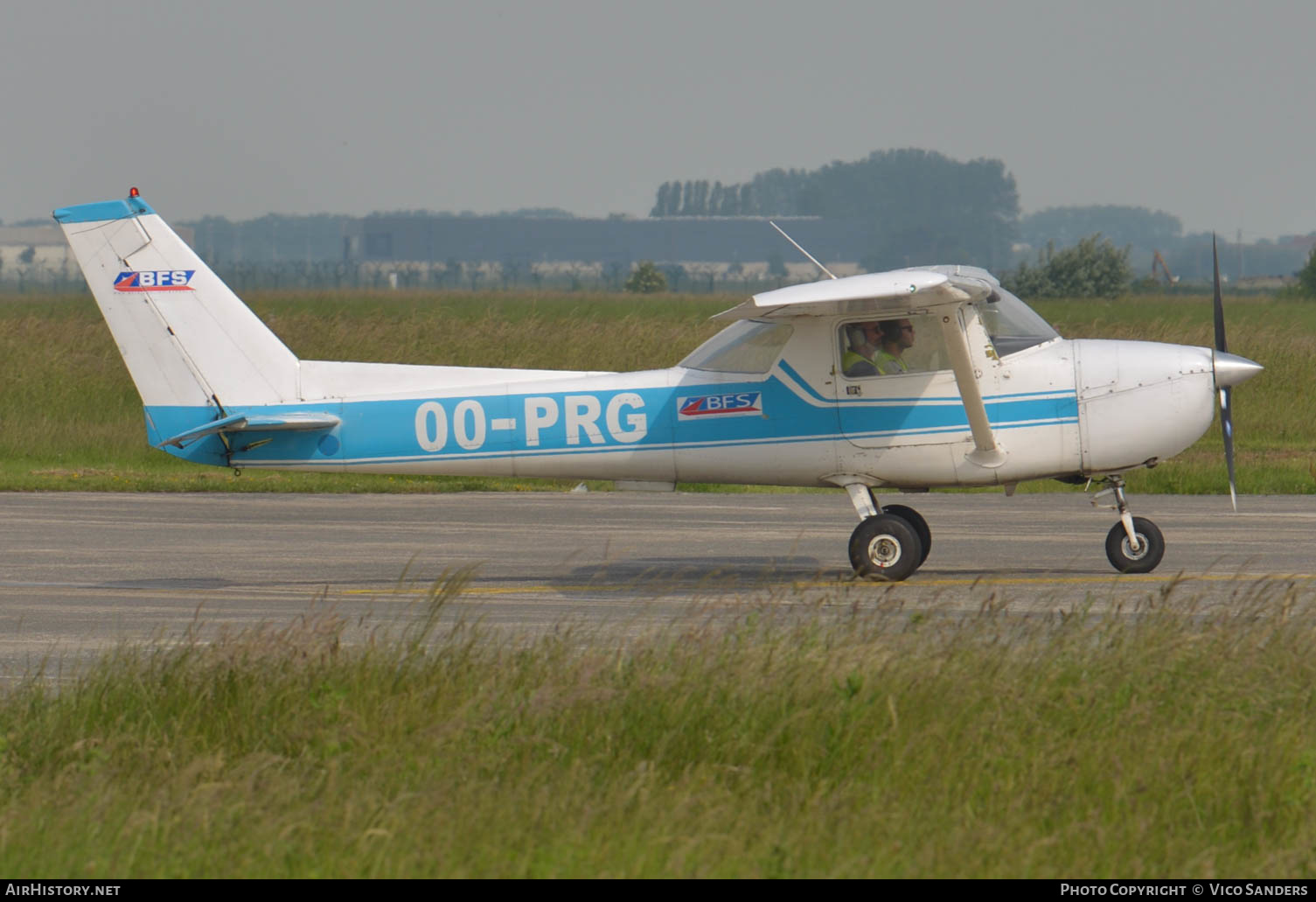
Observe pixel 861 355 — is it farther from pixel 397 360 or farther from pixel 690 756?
pixel 397 360

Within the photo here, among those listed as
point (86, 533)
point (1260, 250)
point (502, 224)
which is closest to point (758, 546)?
point (86, 533)

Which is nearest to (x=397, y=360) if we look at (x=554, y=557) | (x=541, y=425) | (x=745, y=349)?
(x=554, y=557)

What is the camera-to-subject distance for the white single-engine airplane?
11930 mm

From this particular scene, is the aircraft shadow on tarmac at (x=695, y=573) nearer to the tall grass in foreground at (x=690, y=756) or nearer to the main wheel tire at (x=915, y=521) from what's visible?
the main wheel tire at (x=915, y=521)

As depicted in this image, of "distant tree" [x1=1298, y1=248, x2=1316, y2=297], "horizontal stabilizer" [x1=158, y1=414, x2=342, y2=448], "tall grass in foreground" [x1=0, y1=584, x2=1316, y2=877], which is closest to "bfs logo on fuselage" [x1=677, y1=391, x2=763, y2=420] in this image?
"horizontal stabilizer" [x1=158, y1=414, x2=342, y2=448]

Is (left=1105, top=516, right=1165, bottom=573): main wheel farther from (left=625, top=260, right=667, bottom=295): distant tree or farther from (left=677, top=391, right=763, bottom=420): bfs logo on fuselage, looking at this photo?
(left=625, top=260, right=667, bottom=295): distant tree

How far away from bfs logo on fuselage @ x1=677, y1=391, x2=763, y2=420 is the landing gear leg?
2.82m

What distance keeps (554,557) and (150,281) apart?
13.8ft

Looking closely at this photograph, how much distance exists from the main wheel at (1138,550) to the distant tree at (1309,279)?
54.6 metres

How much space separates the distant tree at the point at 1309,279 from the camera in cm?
6238

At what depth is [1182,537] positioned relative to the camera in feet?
48.9

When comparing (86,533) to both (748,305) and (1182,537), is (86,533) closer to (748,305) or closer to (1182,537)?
(748,305)

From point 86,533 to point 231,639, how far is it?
8.63 metres

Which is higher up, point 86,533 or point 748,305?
point 748,305
